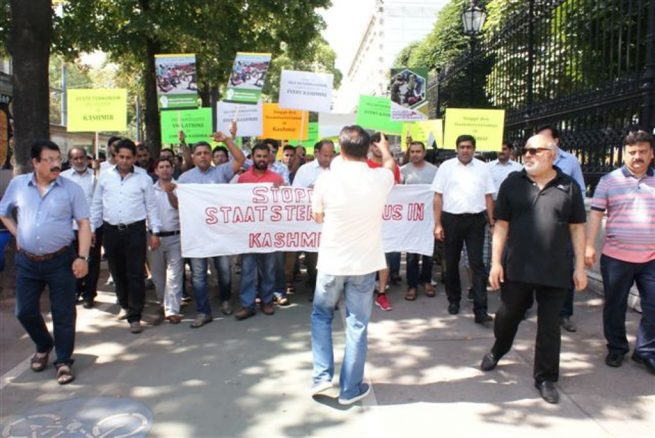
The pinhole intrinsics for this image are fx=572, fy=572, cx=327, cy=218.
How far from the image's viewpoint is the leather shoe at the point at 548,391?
160 inches

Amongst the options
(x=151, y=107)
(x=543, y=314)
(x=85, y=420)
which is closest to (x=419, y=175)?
(x=543, y=314)

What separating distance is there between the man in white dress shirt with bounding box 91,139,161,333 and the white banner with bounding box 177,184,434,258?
18.2 inches

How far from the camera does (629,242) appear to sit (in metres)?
4.59

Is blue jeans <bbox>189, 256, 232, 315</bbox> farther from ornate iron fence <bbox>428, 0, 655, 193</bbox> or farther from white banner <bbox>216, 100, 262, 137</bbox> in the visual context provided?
ornate iron fence <bbox>428, 0, 655, 193</bbox>

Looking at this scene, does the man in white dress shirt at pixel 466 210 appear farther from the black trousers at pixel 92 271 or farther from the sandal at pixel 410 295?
the black trousers at pixel 92 271

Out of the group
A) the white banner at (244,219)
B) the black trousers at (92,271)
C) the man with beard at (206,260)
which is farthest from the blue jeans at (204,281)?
the black trousers at (92,271)

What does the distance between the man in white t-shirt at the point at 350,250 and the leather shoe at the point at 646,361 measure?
2346 millimetres

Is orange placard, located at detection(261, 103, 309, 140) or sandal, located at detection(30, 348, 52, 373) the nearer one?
sandal, located at detection(30, 348, 52, 373)

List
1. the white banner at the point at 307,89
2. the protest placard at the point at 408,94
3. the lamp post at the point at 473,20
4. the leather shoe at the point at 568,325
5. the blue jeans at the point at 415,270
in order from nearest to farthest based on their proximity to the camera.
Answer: the leather shoe at the point at 568,325 → the blue jeans at the point at 415,270 → the white banner at the point at 307,89 → the protest placard at the point at 408,94 → the lamp post at the point at 473,20

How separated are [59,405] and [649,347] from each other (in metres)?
4.56

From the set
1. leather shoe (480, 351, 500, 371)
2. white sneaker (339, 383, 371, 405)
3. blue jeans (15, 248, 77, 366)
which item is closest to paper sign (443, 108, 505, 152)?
leather shoe (480, 351, 500, 371)

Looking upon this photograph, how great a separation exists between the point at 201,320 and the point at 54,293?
1.71m

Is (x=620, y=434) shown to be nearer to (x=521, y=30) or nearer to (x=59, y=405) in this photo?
(x=59, y=405)

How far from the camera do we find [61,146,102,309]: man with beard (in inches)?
270
